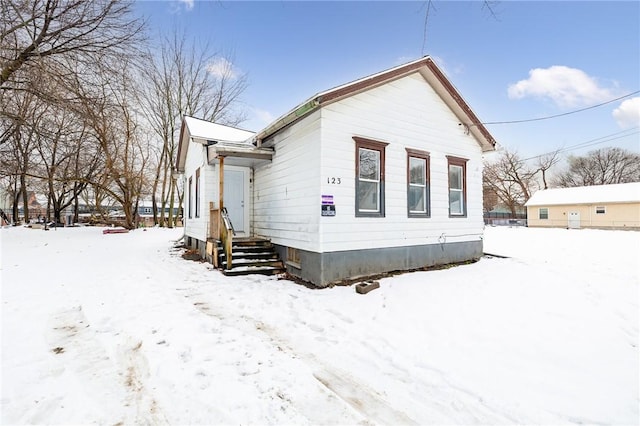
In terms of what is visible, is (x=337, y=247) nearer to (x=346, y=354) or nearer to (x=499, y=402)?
(x=346, y=354)

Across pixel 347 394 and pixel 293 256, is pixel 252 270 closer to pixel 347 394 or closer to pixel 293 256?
pixel 293 256

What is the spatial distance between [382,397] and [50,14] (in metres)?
11.7

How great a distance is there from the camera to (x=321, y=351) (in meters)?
3.67

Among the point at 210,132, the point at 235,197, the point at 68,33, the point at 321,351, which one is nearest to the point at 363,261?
the point at 321,351

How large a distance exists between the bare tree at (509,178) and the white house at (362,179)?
3623 centimetres

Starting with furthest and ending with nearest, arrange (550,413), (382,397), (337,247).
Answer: (337,247) → (382,397) → (550,413)

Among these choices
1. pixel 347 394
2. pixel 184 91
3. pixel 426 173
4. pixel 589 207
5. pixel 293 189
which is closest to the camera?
pixel 347 394

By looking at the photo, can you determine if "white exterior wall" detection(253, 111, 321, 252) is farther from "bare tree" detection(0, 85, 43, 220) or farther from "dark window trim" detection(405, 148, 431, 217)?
"bare tree" detection(0, 85, 43, 220)

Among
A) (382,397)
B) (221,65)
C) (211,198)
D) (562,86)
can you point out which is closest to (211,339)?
(382,397)

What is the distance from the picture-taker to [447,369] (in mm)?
3330

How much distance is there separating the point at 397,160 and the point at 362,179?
1234mm

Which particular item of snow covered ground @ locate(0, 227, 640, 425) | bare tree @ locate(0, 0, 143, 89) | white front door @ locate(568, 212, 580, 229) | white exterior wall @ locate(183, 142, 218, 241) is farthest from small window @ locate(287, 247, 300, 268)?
white front door @ locate(568, 212, 580, 229)

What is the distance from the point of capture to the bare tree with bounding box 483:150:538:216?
40.4 meters

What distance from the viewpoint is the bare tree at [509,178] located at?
133 feet
